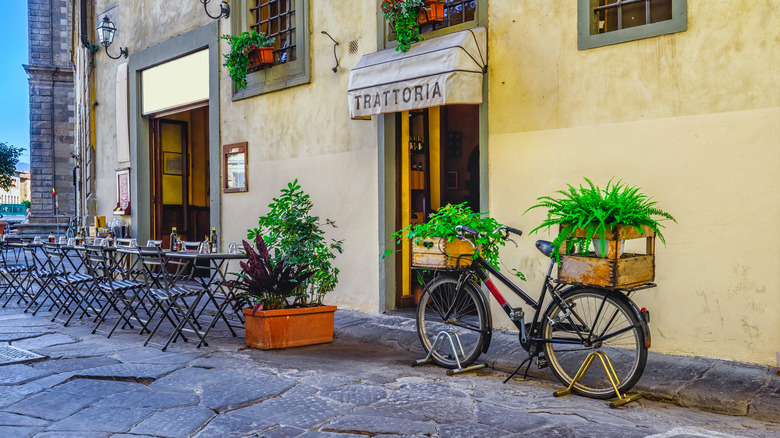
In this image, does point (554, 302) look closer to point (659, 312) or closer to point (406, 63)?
point (659, 312)

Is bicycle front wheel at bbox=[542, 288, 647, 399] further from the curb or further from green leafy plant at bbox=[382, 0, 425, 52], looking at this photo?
green leafy plant at bbox=[382, 0, 425, 52]

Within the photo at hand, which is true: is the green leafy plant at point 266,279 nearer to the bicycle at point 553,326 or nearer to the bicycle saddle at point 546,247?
the bicycle at point 553,326

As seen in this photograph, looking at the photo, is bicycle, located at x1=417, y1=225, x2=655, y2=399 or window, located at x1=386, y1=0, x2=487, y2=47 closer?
bicycle, located at x1=417, y1=225, x2=655, y2=399

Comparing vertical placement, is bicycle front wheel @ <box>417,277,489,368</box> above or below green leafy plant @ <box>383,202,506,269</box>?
below

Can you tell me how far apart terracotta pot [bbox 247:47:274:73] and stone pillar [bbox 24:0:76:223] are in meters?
25.8

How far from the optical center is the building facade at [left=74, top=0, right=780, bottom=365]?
5.17 m

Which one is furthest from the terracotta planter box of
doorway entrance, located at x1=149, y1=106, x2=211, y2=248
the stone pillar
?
the stone pillar

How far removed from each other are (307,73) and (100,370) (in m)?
4.70

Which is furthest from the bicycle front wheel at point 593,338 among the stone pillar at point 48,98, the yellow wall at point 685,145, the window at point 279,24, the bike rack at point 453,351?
the stone pillar at point 48,98

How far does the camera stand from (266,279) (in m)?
6.14

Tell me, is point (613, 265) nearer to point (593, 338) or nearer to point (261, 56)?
point (593, 338)

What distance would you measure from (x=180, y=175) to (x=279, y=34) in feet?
14.8

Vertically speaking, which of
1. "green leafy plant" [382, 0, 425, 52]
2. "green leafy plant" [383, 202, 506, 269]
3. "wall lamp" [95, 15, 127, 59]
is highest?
"wall lamp" [95, 15, 127, 59]

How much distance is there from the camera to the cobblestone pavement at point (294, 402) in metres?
3.82
